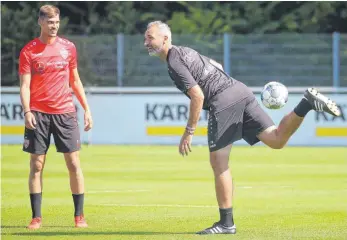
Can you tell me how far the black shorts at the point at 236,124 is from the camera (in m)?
11.1

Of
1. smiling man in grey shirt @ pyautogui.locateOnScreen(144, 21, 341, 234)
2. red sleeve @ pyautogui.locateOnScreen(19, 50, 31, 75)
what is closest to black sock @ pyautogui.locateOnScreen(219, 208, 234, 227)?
smiling man in grey shirt @ pyautogui.locateOnScreen(144, 21, 341, 234)

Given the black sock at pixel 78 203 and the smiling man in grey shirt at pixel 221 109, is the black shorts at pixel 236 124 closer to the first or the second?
the smiling man in grey shirt at pixel 221 109

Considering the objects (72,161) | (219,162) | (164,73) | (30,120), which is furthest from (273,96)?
(164,73)

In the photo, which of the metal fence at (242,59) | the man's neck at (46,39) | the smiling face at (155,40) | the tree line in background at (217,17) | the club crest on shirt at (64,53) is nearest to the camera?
the smiling face at (155,40)

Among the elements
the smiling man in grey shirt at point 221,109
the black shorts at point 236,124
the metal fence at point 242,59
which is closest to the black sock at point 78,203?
the smiling man in grey shirt at point 221,109

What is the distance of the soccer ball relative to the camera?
458 inches

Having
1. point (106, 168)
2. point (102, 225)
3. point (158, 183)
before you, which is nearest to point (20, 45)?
point (106, 168)

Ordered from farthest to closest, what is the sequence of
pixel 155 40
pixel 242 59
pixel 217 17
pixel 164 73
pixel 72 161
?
pixel 217 17 < pixel 164 73 < pixel 242 59 < pixel 72 161 < pixel 155 40

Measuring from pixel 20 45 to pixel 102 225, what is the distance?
69.7ft

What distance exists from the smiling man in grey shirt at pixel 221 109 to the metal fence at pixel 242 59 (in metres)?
17.9

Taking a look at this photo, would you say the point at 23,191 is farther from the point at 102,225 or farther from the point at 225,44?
the point at 225,44

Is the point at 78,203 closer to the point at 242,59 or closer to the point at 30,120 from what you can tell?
the point at 30,120

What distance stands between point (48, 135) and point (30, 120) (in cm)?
32

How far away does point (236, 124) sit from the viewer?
11156 millimetres
